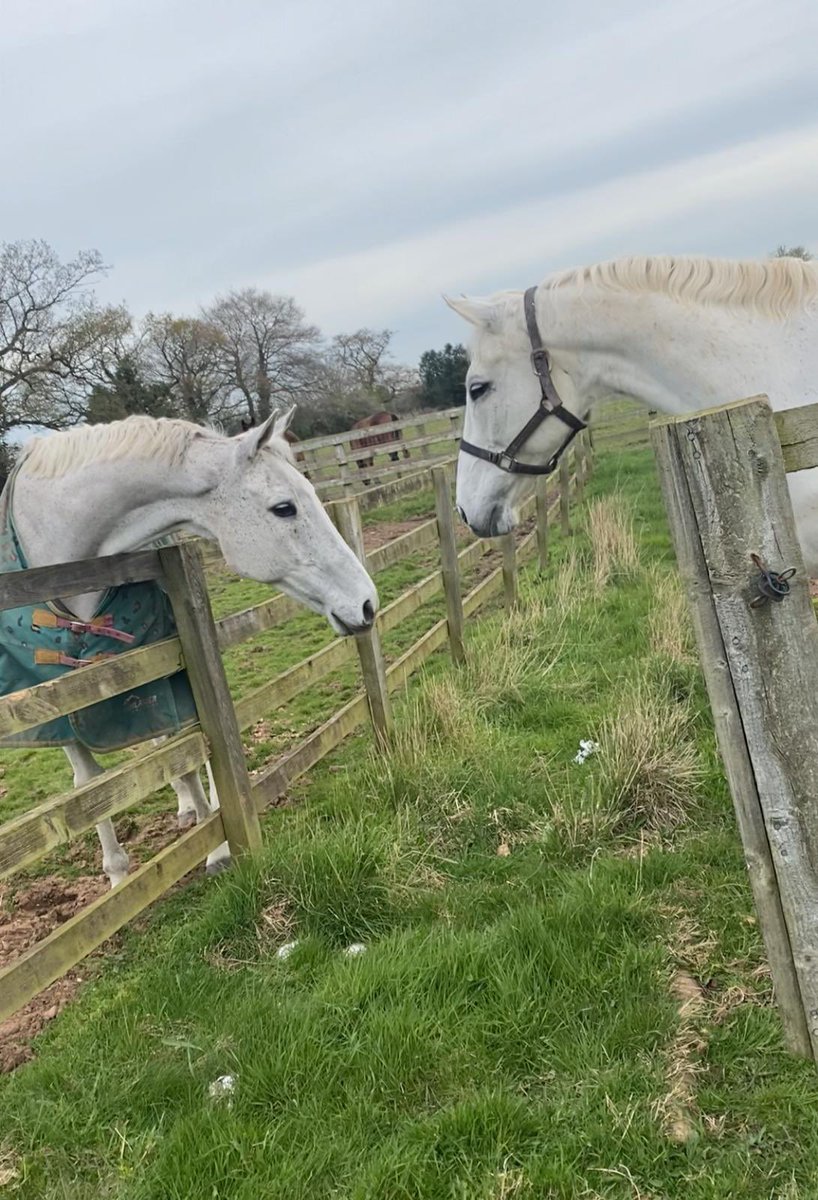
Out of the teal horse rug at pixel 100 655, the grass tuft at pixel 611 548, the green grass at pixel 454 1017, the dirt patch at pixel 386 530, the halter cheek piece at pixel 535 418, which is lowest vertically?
the green grass at pixel 454 1017

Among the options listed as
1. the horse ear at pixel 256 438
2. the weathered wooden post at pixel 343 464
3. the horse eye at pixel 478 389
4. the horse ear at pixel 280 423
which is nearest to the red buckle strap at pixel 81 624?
the horse ear at pixel 256 438

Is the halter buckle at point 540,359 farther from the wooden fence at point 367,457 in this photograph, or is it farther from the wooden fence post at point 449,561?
the wooden fence at point 367,457

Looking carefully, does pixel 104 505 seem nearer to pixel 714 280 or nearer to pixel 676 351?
pixel 676 351

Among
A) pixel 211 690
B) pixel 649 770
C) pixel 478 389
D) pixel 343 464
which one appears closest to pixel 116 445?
pixel 211 690

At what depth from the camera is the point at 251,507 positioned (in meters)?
3.41

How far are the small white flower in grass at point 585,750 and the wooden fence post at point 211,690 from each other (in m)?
1.68

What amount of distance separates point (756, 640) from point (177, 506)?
2.63 meters

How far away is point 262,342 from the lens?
39.0m

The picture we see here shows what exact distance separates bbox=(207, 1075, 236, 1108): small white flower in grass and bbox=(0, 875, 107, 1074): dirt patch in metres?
0.85

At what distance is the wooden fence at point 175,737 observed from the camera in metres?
2.44

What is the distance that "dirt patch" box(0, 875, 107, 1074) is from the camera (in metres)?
2.69

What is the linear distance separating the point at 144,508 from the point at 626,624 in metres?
4.11

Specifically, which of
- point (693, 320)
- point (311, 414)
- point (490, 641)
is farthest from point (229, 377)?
point (693, 320)

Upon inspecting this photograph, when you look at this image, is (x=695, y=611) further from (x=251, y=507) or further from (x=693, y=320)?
(x=251, y=507)
